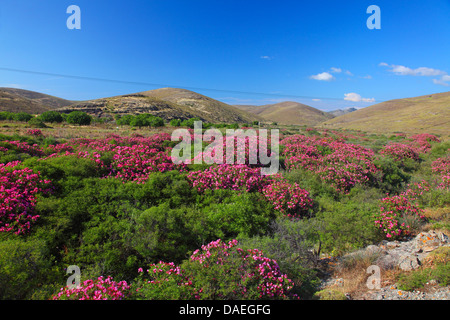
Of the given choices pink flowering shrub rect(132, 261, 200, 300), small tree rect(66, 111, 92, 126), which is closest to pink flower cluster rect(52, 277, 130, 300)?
pink flowering shrub rect(132, 261, 200, 300)

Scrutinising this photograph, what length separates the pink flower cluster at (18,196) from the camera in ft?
16.7

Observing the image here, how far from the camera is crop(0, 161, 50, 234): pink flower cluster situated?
16.7ft

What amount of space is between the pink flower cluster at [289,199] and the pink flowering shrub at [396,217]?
209 cm

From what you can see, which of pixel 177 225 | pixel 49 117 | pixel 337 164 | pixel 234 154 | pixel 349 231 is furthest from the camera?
pixel 49 117

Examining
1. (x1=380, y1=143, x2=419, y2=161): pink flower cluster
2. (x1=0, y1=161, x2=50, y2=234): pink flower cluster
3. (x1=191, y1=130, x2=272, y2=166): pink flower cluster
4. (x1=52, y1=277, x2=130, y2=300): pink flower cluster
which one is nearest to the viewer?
(x1=52, y1=277, x2=130, y2=300): pink flower cluster

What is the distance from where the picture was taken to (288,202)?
7406 millimetres

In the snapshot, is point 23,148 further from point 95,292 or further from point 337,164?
point 337,164

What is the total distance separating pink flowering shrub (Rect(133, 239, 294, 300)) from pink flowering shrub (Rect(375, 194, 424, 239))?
3.78 metres

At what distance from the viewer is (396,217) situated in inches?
243

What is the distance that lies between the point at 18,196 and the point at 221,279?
18.7ft

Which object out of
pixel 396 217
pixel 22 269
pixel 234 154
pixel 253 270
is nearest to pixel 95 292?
pixel 22 269

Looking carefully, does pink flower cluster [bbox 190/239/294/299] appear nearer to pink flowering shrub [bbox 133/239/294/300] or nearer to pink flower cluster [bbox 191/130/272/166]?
pink flowering shrub [bbox 133/239/294/300]
